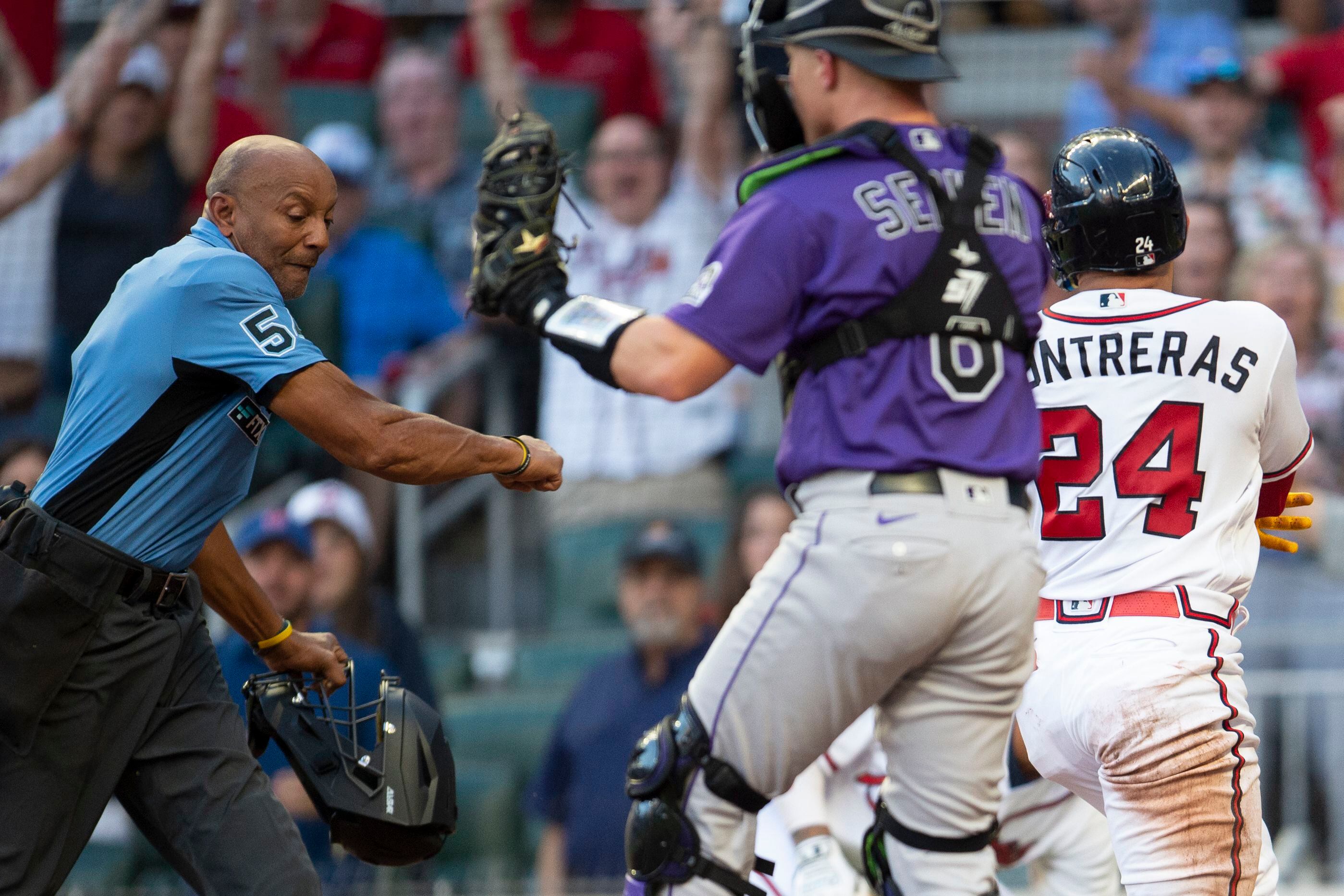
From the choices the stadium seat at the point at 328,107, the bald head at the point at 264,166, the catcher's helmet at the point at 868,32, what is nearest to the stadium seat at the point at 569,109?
the stadium seat at the point at 328,107

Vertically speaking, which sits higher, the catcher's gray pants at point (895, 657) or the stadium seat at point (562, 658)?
→ the catcher's gray pants at point (895, 657)

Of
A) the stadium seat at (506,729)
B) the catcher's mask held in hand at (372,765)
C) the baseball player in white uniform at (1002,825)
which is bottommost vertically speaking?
the stadium seat at (506,729)

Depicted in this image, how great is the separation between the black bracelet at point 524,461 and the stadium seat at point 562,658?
4538 mm

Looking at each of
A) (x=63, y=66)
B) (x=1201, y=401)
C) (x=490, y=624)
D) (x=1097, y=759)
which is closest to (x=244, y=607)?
(x=1097, y=759)

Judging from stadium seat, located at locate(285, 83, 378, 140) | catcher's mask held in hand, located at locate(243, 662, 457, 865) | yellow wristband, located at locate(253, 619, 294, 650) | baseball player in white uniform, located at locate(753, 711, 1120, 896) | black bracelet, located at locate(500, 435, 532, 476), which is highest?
stadium seat, located at locate(285, 83, 378, 140)

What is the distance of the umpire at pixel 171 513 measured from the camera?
361cm

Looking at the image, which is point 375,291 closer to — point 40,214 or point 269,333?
point 40,214

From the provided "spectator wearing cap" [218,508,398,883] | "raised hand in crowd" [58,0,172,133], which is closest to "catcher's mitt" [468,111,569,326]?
"spectator wearing cap" [218,508,398,883]

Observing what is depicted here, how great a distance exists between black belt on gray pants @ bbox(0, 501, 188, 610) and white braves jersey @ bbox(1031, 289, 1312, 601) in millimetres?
2195

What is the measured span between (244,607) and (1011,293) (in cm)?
207

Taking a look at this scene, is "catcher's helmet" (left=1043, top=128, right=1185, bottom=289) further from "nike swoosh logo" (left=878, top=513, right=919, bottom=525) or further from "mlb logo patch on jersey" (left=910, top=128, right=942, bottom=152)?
"nike swoosh logo" (left=878, top=513, right=919, bottom=525)

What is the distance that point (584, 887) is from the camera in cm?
696

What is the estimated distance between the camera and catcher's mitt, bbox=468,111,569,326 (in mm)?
3652

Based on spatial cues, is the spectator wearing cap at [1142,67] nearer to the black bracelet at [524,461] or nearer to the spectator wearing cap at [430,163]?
the spectator wearing cap at [430,163]
